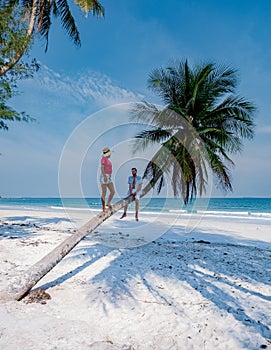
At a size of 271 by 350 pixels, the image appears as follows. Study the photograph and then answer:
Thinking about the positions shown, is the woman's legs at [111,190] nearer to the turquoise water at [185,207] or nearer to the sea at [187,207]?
the sea at [187,207]

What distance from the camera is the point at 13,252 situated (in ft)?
19.6

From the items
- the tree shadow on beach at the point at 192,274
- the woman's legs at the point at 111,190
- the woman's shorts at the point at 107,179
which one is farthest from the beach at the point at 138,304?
the woman's shorts at the point at 107,179

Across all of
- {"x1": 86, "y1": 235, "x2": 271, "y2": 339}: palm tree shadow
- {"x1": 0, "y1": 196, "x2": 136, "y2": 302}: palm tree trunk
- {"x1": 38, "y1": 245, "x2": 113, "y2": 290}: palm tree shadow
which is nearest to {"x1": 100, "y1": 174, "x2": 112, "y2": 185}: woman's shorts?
{"x1": 0, "y1": 196, "x2": 136, "y2": 302}: palm tree trunk

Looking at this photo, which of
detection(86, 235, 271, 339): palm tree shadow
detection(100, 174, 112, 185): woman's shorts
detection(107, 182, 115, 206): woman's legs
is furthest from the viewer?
detection(107, 182, 115, 206): woman's legs

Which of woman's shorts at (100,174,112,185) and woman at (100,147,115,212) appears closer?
woman at (100,147,115,212)

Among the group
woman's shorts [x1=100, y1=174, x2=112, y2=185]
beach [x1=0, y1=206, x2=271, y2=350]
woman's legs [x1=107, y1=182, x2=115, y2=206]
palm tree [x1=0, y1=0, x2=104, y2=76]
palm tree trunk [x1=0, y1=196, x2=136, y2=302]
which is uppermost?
palm tree [x1=0, y1=0, x2=104, y2=76]

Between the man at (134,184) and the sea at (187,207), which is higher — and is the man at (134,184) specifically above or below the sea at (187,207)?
above

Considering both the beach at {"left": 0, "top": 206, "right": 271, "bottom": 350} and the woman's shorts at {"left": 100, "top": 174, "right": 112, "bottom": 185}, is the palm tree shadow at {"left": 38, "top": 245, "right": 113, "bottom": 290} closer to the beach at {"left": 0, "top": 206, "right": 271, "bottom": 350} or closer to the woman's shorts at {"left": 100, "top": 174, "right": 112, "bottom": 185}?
the beach at {"left": 0, "top": 206, "right": 271, "bottom": 350}

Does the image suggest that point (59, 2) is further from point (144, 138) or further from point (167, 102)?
point (144, 138)

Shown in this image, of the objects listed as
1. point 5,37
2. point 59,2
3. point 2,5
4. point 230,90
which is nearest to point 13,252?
point 5,37

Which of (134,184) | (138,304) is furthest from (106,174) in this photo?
(138,304)

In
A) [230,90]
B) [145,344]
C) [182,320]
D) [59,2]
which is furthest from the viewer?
[59,2]

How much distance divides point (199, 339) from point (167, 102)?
7.59m

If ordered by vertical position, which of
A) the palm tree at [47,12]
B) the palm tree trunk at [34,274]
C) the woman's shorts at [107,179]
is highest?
the palm tree at [47,12]
